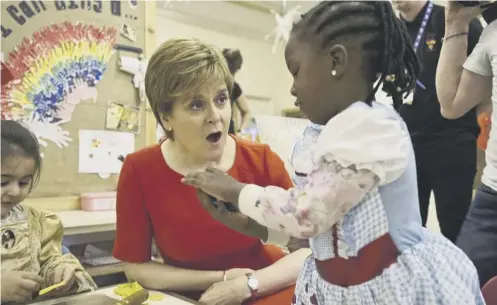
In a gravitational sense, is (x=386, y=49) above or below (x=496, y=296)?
above

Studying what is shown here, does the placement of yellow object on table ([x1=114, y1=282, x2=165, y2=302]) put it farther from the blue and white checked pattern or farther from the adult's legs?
the adult's legs

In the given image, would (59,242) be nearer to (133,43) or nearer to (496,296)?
(496,296)

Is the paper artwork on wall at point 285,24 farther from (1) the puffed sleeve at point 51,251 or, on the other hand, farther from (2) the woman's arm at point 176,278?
(1) the puffed sleeve at point 51,251

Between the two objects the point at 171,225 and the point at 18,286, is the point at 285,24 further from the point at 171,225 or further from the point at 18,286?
the point at 18,286

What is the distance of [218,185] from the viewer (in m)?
0.76

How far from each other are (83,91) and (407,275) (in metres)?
2.01

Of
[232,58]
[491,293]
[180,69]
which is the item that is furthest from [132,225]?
[232,58]

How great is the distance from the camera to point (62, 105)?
232 centimetres

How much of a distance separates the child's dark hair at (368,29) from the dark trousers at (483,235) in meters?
0.61

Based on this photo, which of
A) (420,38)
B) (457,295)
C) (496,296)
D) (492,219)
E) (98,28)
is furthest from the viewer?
(98,28)

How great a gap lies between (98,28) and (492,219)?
1.96 metres

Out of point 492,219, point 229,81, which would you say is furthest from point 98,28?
point 492,219

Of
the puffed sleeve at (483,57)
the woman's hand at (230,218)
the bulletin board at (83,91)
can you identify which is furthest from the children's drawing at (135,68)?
the woman's hand at (230,218)

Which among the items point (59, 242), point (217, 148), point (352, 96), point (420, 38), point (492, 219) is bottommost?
point (59, 242)
